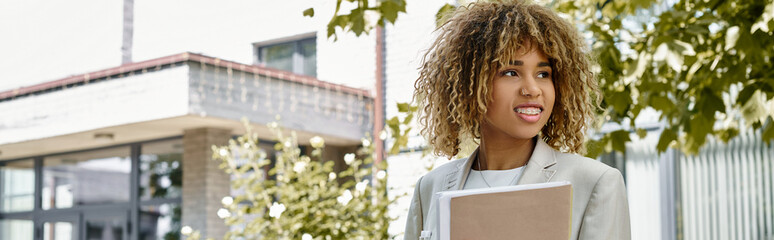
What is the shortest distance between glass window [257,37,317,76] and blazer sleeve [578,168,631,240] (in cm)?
868

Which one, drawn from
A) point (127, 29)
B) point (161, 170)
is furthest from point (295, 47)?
point (161, 170)

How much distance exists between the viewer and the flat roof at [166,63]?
28.0ft

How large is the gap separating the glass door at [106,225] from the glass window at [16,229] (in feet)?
3.94

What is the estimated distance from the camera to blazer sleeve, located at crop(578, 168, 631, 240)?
1.43 m

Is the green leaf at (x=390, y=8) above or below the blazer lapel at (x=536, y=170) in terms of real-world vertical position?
above

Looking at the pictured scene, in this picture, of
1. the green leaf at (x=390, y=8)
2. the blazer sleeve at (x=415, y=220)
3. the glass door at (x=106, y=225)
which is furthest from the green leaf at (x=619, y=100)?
the glass door at (x=106, y=225)

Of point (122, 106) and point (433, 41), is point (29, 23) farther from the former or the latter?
point (433, 41)

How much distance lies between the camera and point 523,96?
1.54 metres

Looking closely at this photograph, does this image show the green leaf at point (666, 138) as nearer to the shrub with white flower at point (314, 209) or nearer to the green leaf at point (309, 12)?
the green leaf at point (309, 12)

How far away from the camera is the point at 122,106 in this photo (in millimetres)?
8914

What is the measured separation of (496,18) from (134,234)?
31.1ft

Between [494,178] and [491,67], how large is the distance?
0.60 feet

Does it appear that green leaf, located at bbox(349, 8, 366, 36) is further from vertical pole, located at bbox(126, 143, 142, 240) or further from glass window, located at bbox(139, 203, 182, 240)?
vertical pole, located at bbox(126, 143, 142, 240)

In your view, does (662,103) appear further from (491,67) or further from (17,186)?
(17,186)
